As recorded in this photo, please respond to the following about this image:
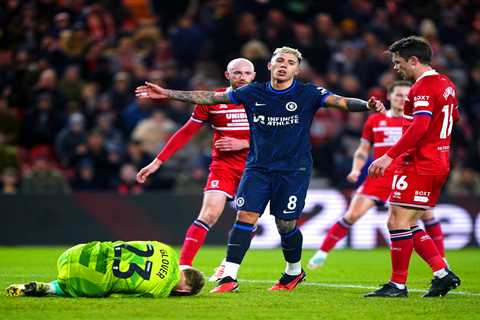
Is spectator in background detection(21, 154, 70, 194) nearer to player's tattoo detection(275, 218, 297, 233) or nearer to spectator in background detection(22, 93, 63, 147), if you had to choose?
spectator in background detection(22, 93, 63, 147)

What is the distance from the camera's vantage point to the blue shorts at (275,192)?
9781mm

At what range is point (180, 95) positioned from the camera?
9.61 m

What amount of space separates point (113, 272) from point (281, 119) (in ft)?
7.45

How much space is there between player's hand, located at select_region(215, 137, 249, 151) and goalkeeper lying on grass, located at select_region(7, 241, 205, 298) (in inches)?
105

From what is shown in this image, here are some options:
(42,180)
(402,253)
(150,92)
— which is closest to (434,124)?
(402,253)

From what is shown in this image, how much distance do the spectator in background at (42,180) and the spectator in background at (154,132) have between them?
5.70 feet

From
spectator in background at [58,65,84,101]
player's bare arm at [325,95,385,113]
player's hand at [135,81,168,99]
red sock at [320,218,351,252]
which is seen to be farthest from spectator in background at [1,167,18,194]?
player's bare arm at [325,95,385,113]

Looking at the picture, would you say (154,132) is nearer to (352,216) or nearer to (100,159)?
(100,159)

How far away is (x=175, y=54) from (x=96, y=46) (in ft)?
5.70

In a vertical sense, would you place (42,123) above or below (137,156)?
above

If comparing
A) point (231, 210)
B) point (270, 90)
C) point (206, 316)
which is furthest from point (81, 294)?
point (231, 210)

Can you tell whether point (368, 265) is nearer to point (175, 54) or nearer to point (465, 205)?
point (465, 205)

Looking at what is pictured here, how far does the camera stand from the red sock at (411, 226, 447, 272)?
32.4 feet

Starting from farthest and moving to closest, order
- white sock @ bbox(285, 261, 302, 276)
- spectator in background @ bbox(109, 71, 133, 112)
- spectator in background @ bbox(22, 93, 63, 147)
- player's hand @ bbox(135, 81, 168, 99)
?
spectator in background @ bbox(109, 71, 133, 112) → spectator in background @ bbox(22, 93, 63, 147) → white sock @ bbox(285, 261, 302, 276) → player's hand @ bbox(135, 81, 168, 99)
